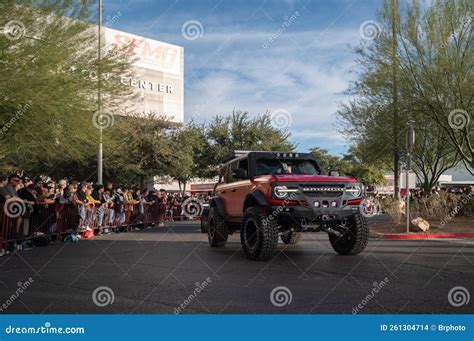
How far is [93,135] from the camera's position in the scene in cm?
1644

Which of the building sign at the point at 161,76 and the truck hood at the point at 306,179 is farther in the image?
the building sign at the point at 161,76

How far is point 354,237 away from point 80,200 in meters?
9.01

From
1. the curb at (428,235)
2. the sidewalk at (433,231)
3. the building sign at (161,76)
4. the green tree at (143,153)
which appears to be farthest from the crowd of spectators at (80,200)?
the building sign at (161,76)

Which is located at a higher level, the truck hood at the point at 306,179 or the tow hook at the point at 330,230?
the truck hood at the point at 306,179

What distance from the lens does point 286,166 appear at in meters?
11.3

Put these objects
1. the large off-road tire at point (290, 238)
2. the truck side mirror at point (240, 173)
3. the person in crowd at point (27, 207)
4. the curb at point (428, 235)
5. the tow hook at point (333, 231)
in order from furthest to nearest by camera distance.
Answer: the curb at point (428, 235)
the large off-road tire at point (290, 238)
the person in crowd at point (27, 207)
the truck side mirror at point (240, 173)
the tow hook at point (333, 231)

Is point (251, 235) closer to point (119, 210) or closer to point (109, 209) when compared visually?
point (109, 209)

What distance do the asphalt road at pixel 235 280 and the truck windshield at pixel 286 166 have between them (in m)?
1.72

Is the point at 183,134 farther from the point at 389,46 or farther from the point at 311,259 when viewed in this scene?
the point at 311,259

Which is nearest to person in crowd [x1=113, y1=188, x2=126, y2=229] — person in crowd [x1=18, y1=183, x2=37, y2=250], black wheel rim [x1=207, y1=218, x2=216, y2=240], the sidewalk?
person in crowd [x1=18, y1=183, x2=37, y2=250]

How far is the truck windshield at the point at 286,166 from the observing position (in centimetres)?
1115

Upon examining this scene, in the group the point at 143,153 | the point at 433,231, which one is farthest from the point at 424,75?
the point at 143,153

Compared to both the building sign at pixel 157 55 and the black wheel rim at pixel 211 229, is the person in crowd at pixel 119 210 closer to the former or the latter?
the black wheel rim at pixel 211 229

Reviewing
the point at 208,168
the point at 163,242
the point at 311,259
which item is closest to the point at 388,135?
the point at 163,242
